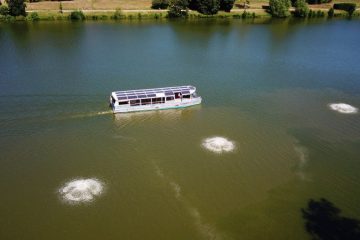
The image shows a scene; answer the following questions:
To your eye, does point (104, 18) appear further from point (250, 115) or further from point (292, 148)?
point (292, 148)

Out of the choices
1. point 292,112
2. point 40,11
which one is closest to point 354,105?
point 292,112

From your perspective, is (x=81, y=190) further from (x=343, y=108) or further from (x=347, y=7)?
(x=347, y=7)

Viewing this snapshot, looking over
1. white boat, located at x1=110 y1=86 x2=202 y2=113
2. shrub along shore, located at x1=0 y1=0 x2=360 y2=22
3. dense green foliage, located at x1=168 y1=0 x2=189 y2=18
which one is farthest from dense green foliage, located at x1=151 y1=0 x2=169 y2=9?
white boat, located at x1=110 y1=86 x2=202 y2=113

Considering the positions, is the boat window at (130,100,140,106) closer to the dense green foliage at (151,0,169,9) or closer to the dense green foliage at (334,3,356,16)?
the dense green foliage at (151,0,169,9)

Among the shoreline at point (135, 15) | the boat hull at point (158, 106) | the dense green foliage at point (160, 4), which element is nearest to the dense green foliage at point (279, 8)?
the shoreline at point (135, 15)

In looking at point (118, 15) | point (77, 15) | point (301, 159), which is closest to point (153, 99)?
point (301, 159)

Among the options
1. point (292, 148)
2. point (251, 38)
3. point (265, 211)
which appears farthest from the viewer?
point (251, 38)
